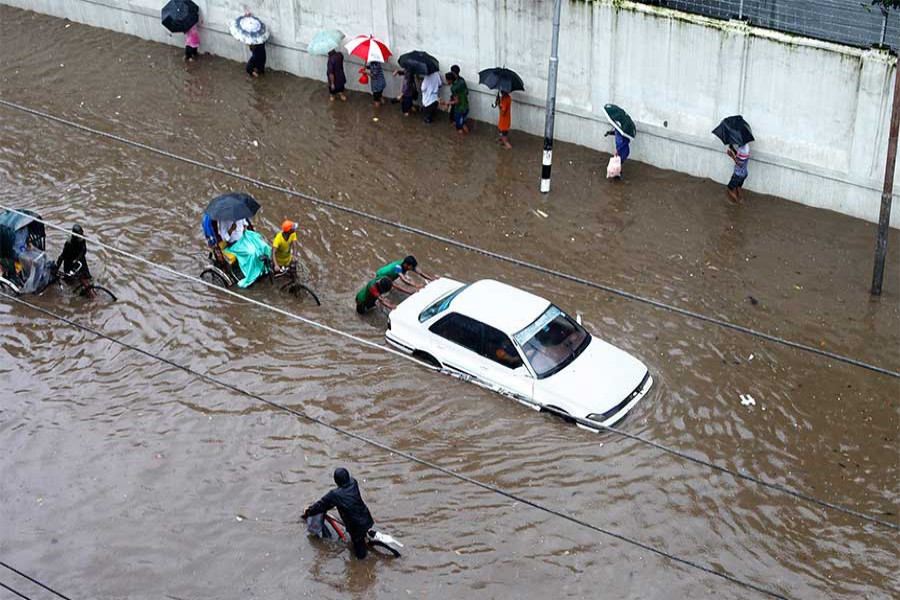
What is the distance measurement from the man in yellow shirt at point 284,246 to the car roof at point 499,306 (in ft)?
9.04

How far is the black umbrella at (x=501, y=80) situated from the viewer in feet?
64.2

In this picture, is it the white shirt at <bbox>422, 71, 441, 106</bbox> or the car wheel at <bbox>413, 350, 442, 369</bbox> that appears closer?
the car wheel at <bbox>413, 350, 442, 369</bbox>

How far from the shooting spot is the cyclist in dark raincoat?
11453mm

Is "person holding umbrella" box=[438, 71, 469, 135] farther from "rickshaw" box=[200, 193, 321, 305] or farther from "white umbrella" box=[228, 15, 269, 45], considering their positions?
"rickshaw" box=[200, 193, 321, 305]

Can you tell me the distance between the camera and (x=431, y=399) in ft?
46.8

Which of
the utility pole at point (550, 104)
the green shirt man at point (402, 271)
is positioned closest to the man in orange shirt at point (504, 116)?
the utility pole at point (550, 104)

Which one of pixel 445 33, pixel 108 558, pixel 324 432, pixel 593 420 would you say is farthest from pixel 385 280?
pixel 445 33

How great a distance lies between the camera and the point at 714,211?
18281mm

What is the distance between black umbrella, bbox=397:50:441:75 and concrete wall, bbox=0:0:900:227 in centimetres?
54

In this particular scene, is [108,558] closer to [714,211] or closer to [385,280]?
[385,280]

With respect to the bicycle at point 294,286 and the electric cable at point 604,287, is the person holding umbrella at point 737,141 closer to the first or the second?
the electric cable at point 604,287

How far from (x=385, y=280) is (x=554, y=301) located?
2548 mm

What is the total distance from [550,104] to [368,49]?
455cm

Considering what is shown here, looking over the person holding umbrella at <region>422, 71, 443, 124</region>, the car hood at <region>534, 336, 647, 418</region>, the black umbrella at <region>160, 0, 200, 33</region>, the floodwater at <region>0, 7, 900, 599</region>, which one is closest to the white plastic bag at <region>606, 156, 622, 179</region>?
the floodwater at <region>0, 7, 900, 599</region>
